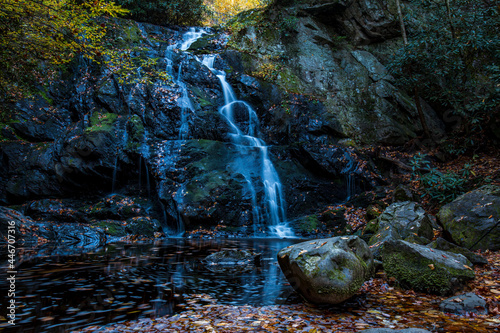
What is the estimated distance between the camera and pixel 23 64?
1323cm

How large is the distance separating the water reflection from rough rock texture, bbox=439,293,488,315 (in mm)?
1903

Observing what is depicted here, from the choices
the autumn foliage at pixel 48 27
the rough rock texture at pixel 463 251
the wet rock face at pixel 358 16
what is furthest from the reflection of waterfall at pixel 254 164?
the wet rock face at pixel 358 16

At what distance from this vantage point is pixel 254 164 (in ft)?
41.6

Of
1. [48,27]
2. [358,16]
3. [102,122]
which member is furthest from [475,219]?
[358,16]

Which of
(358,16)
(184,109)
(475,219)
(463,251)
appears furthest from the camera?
(358,16)

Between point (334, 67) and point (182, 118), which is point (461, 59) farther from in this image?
point (182, 118)

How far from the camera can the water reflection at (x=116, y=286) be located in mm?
3270

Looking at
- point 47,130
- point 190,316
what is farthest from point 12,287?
point 47,130

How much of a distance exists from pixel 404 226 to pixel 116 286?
566cm

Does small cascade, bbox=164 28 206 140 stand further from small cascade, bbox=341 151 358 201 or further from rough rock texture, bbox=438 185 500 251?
rough rock texture, bbox=438 185 500 251

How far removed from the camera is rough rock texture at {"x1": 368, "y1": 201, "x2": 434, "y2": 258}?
19.0ft

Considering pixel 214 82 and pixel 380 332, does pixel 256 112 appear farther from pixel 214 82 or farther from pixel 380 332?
pixel 380 332

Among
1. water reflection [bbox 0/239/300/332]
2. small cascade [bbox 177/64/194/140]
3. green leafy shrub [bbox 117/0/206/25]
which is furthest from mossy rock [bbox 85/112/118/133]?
green leafy shrub [bbox 117/0/206/25]

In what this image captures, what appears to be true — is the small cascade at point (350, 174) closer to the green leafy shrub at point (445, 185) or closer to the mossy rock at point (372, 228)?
the green leafy shrub at point (445, 185)
